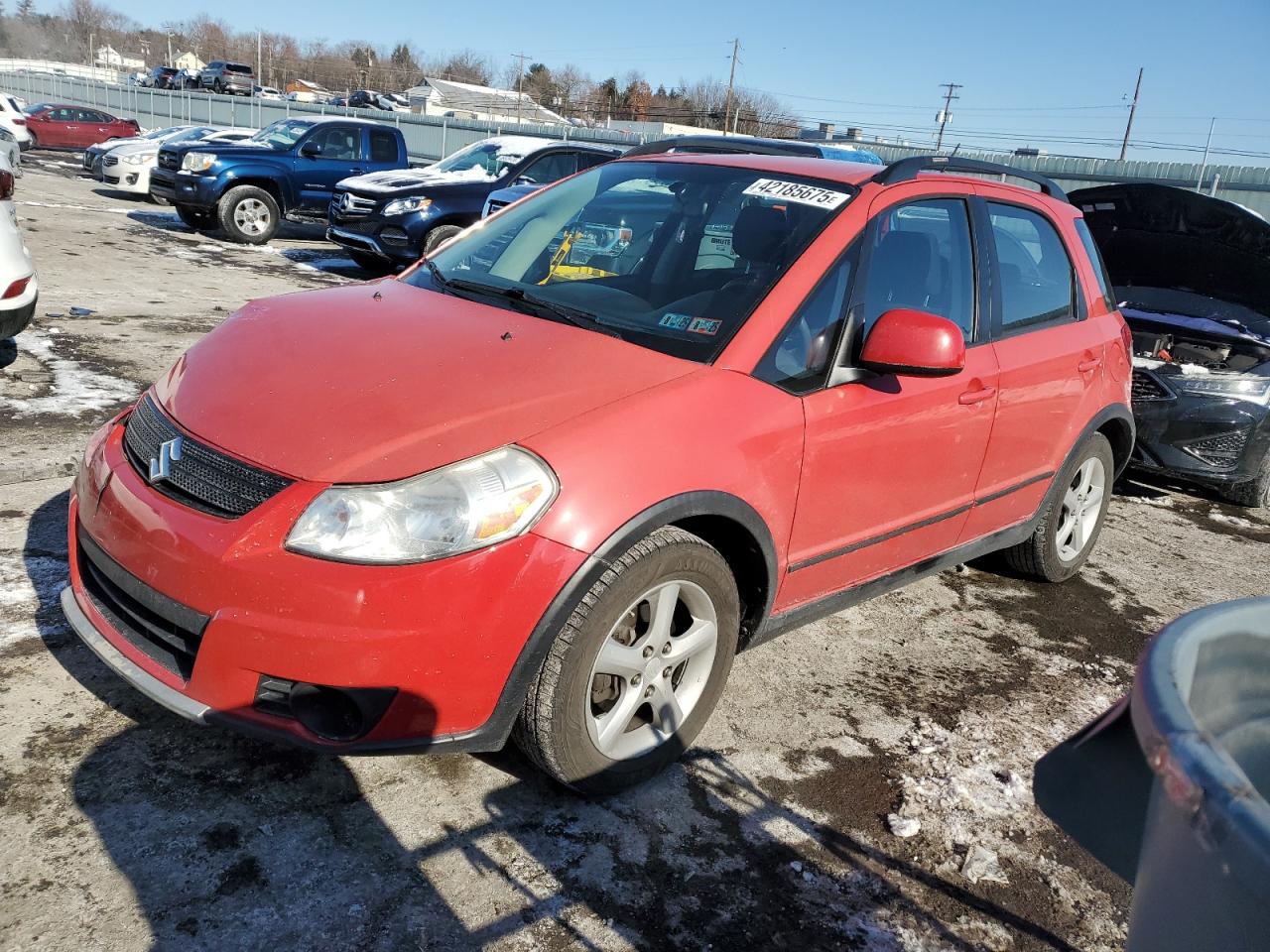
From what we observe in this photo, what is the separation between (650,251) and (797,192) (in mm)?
542

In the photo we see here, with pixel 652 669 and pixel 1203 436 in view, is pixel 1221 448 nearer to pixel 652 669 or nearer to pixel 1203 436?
pixel 1203 436

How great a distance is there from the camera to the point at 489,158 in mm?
13383

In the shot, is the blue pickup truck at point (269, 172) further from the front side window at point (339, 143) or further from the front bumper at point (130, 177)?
the front bumper at point (130, 177)

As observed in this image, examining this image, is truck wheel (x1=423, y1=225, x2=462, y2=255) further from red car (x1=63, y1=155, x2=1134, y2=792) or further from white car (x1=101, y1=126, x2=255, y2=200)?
red car (x1=63, y1=155, x2=1134, y2=792)

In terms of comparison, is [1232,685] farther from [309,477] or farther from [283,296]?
[283,296]

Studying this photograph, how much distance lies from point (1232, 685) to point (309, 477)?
191 centimetres

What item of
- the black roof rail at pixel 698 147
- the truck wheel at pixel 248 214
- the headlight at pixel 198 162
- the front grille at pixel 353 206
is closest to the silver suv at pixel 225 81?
the headlight at pixel 198 162

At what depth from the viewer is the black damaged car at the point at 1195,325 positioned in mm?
5996

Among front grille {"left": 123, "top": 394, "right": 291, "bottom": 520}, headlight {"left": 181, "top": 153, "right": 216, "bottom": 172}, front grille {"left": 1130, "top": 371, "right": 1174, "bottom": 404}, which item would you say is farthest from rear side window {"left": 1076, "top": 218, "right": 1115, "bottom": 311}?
headlight {"left": 181, "top": 153, "right": 216, "bottom": 172}

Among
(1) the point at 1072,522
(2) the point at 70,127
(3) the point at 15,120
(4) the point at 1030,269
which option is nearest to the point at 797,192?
(4) the point at 1030,269

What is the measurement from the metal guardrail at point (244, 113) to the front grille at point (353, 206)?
1040 centimetres

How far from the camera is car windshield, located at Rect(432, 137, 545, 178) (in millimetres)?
13094

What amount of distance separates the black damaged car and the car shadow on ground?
4383 millimetres

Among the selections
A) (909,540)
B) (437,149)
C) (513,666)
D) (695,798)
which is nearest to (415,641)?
(513,666)
